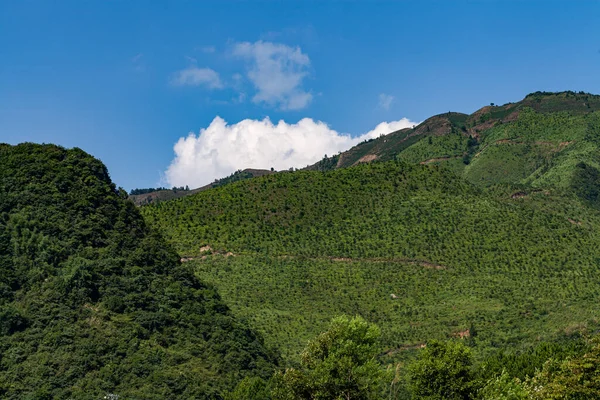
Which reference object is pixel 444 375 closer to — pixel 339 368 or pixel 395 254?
pixel 339 368

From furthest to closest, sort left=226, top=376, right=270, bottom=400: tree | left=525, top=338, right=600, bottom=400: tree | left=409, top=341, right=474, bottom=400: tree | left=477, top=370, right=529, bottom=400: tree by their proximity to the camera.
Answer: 1. left=226, top=376, right=270, bottom=400: tree
2. left=409, top=341, right=474, bottom=400: tree
3. left=477, top=370, right=529, bottom=400: tree
4. left=525, top=338, right=600, bottom=400: tree

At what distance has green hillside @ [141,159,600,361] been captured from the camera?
89750 millimetres

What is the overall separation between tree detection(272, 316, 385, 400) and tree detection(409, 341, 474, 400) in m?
3.33

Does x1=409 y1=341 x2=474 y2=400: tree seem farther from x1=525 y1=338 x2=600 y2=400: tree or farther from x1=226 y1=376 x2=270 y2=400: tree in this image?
x1=226 y1=376 x2=270 y2=400: tree

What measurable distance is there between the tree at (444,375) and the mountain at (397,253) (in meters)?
30.7

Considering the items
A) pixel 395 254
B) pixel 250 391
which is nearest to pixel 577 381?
pixel 250 391

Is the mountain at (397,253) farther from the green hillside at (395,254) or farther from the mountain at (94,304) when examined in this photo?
the mountain at (94,304)

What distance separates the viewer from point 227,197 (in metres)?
130

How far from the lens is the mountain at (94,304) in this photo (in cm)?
5862

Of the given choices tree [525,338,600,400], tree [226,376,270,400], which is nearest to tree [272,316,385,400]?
tree [226,376,270,400]

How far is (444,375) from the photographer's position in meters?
49.2

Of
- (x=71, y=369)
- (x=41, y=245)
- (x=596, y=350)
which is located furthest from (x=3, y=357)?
(x=596, y=350)

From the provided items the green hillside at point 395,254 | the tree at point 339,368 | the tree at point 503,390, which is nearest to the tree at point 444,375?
the tree at point 503,390

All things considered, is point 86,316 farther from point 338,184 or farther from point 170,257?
point 338,184
